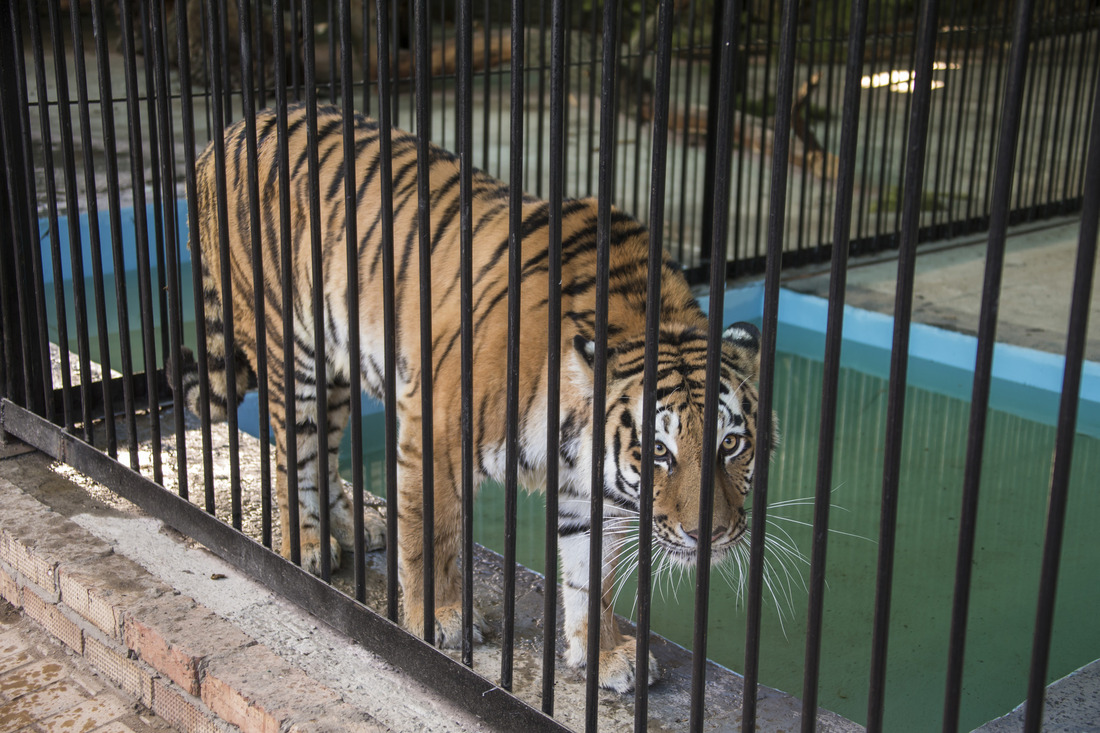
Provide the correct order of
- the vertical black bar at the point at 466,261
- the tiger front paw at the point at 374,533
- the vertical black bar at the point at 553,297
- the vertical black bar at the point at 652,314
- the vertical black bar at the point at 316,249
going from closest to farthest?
the vertical black bar at the point at 652,314
the vertical black bar at the point at 553,297
the vertical black bar at the point at 466,261
the vertical black bar at the point at 316,249
the tiger front paw at the point at 374,533

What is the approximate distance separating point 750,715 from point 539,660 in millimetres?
844

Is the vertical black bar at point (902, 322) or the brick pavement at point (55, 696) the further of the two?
the brick pavement at point (55, 696)

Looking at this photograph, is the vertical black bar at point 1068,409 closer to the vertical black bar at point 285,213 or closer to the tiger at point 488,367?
the tiger at point 488,367

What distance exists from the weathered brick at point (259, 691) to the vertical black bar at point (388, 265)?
22 centimetres

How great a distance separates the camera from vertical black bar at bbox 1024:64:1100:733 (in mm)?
1011

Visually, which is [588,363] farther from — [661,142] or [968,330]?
[968,330]

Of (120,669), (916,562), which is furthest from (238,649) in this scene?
(916,562)

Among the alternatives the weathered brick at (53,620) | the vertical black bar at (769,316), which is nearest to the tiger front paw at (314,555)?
the weathered brick at (53,620)

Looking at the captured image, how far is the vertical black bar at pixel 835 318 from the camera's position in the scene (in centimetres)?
117

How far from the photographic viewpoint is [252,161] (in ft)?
6.73

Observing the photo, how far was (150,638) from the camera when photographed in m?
2.11

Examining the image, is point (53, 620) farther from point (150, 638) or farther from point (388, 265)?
point (388, 265)

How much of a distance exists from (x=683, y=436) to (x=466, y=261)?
61cm

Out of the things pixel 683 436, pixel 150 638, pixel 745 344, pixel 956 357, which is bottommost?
pixel 956 357
